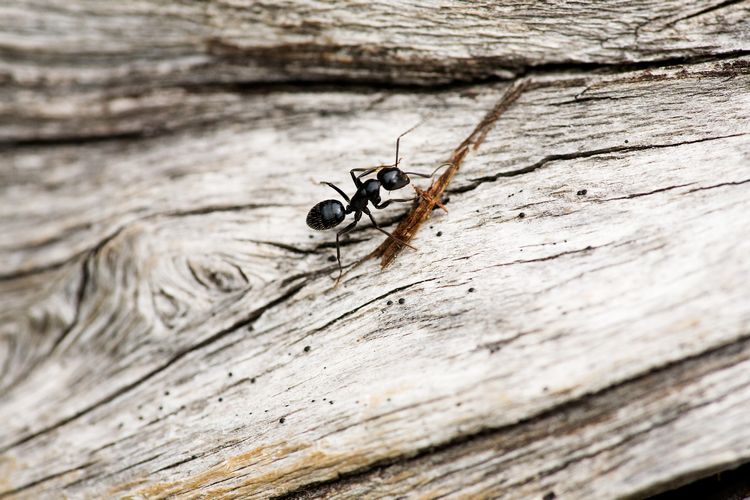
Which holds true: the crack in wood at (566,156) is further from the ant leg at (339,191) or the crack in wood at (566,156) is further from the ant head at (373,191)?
the ant leg at (339,191)

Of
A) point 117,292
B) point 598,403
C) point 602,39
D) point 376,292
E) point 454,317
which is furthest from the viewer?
point 117,292

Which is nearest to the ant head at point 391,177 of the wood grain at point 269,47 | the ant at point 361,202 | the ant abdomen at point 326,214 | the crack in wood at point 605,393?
the ant at point 361,202

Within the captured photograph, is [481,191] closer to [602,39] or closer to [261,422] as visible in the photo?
[602,39]

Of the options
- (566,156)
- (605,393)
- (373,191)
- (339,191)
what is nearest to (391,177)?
(373,191)

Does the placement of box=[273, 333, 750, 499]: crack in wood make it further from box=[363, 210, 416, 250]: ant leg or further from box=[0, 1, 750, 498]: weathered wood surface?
box=[363, 210, 416, 250]: ant leg

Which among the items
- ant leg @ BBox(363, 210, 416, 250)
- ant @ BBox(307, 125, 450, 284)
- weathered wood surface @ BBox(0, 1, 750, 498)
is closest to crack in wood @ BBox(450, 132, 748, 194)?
weathered wood surface @ BBox(0, 1, 750, 498)

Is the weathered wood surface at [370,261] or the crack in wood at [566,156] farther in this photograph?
the crack in wood at [566,156]

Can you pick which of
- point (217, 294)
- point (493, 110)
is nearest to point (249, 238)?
point (217, 294)
